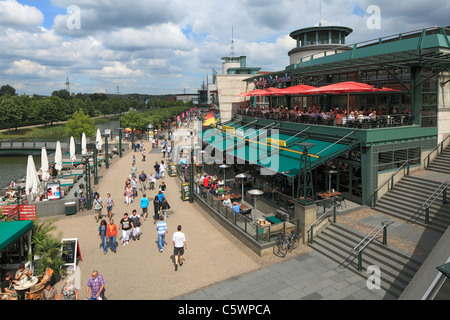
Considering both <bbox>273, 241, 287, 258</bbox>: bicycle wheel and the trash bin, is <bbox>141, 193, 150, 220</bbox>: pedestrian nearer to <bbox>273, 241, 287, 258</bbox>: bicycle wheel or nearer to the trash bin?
the trash bin

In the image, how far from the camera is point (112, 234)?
12898 mm

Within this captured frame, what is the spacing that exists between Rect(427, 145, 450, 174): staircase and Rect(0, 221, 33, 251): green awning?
1830cm

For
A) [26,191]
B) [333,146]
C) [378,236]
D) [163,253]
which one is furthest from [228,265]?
[26,191]

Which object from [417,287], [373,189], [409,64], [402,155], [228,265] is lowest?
[228,265]

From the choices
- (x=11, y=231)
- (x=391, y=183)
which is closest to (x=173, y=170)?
(x=391, y=183)

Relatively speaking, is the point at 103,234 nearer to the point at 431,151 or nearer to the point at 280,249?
the point at 280,249

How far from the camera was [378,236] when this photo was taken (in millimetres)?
12016

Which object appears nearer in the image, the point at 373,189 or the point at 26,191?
the point at 373,189

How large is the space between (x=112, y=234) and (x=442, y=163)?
16.5 meters

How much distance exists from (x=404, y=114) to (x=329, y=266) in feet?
32.8

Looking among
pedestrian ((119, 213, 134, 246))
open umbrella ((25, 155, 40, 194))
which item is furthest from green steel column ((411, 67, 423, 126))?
open umbrella ((25, 155, 40, 194))

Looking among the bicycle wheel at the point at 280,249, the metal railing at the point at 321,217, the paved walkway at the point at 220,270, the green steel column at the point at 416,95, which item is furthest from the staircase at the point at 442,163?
the bicycle wheel at the point at 280,249
